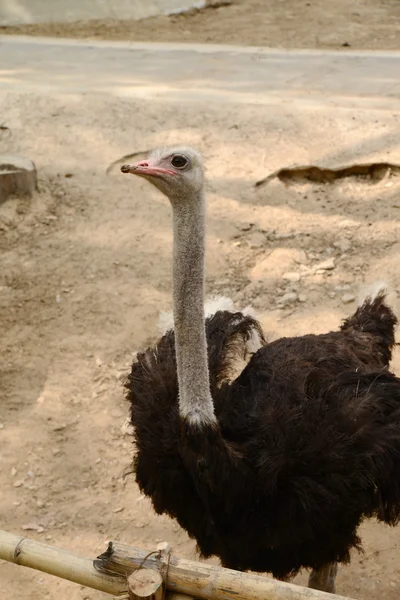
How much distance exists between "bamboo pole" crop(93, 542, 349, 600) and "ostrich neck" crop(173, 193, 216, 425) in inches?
21.9

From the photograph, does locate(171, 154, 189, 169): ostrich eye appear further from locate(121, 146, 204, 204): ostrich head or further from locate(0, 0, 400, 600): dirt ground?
locate(0, 0, 400, 600): dirt ground

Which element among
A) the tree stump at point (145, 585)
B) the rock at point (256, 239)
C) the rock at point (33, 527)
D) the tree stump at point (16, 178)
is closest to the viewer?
the tree stump at point (145, 585)

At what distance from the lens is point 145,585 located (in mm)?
2355

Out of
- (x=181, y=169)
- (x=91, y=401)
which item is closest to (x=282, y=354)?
(x=181, y=169)

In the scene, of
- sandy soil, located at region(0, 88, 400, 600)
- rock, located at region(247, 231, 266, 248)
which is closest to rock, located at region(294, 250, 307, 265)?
sandy soil, located at region(0, 88, 400, 600)

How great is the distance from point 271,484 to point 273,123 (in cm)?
449

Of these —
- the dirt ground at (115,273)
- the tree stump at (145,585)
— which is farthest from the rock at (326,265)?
the tree stump at (145,585)

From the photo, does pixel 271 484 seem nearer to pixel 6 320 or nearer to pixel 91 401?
pixel 91 401

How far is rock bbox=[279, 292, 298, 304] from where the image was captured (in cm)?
547

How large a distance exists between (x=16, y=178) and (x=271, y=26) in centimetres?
701

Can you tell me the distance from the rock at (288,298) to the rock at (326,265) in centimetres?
32

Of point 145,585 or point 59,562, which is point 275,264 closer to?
point 59,562

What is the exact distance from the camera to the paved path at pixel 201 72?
25.0ft

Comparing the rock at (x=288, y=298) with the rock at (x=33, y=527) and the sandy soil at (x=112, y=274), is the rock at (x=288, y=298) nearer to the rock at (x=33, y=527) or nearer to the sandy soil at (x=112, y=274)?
the sandy soil at (x=112, y=274)
